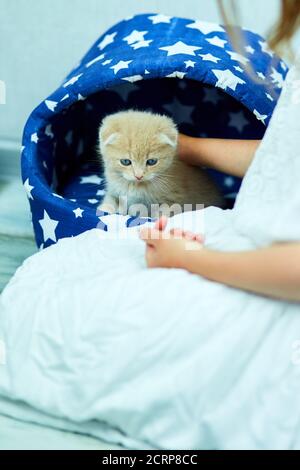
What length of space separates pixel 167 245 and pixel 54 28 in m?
1.25

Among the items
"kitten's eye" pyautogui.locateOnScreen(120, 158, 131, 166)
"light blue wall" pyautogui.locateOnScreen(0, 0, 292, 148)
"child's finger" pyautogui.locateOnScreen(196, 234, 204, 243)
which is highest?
"light blue wall" pyautogui.locateOnScreen(0, 0, 292, 148)

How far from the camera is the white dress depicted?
0.77 meters

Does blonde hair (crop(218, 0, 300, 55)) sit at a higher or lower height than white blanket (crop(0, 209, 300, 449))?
higher

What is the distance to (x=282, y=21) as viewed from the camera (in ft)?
3.00

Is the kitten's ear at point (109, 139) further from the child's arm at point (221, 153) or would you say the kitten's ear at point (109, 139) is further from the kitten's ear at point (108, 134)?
the child's arm at point (221, 153)

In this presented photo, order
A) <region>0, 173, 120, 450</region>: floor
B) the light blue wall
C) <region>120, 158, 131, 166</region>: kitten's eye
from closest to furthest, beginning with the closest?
<region>0, 173, 120, 450</region>: floor < <region>120, 158, 131, 166</region>: kitten's eye < the light blue wall

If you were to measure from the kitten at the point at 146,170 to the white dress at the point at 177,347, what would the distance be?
0.49m

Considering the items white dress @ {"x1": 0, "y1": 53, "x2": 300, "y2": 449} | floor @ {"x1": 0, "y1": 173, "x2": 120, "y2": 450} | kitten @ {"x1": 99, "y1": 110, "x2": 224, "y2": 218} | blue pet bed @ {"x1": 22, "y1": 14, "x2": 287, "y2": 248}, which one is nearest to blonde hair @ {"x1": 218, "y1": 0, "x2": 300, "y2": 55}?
white dress @ {"x1": 0, "y1": 53, "x2": 300, "y2": 449}

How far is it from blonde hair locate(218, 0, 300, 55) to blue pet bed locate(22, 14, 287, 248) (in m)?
0.29

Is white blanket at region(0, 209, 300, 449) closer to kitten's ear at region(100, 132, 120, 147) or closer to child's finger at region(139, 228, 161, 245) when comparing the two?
child's finger at region(139, 228, 161, 245)

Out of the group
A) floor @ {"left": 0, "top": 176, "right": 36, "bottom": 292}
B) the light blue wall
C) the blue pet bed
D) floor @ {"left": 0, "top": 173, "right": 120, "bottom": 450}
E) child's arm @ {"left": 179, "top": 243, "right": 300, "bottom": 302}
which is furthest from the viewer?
the light blue wall

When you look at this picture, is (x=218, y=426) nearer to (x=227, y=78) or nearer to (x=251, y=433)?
(x=251, y=433)

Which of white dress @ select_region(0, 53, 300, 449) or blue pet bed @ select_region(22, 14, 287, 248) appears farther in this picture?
blue pet bed @ select_region(22, 14, 287, 248)

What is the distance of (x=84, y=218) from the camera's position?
4.04ft
